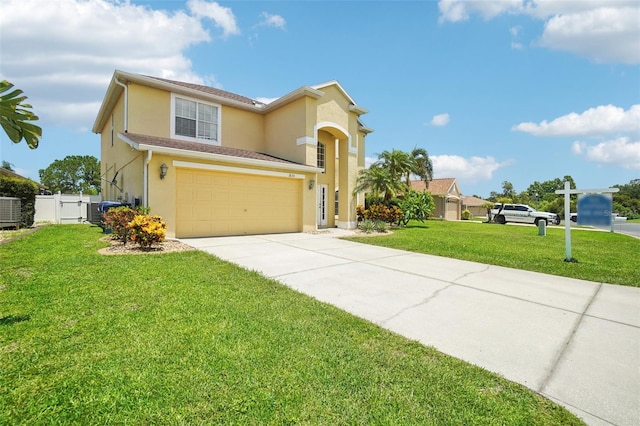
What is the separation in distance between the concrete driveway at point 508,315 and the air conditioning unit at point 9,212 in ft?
37.1

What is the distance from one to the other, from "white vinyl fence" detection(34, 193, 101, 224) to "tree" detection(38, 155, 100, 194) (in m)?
50.3

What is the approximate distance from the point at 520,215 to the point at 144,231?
31.1 m

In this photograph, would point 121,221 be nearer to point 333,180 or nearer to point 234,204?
point 234,204

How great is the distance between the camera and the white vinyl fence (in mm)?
17938

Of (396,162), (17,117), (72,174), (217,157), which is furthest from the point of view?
(72,174)

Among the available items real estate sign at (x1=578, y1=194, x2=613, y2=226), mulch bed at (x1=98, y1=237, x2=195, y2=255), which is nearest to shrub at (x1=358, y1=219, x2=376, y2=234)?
real estate sign at (x1=578, y1=194, x2=613, y2=226)

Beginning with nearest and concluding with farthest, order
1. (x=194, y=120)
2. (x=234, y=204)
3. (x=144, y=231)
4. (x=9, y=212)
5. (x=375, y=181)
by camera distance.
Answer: (x=144, y=231) → (x=234, y=204) → (x=9, y=212) → (x=194, y=120) → (x=375, y=181)

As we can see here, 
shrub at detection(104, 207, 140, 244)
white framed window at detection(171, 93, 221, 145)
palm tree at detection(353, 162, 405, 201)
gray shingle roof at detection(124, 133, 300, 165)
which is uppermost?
white framed window at detection(171, 93, 221, 145)

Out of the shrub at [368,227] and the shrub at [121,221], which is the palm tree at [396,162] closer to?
the shrub at [368,227]

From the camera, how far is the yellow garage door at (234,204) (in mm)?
11008

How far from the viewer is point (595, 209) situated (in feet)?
24.3

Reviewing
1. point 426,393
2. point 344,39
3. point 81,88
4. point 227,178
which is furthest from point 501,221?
point 81,88

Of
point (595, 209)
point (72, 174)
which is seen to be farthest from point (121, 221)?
point (72, 174)

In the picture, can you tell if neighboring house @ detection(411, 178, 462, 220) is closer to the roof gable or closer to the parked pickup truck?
the roof gable
